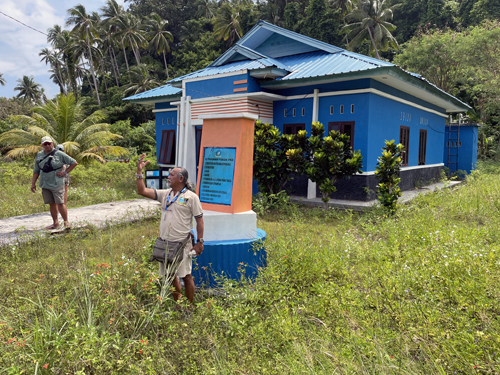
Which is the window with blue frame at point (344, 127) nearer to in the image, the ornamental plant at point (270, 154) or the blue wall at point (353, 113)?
the blue wall at point (353, 113)

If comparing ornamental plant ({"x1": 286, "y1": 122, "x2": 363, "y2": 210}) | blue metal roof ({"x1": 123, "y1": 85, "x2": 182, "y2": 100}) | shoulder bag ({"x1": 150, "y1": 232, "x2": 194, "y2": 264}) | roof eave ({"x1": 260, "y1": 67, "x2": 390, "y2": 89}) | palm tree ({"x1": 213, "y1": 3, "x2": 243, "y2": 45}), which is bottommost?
shoulder bag ({"x1": 150, "y1": 232, "x2": 194, "y2": 264})

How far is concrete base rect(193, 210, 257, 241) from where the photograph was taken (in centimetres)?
457

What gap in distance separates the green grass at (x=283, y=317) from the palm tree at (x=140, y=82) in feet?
110

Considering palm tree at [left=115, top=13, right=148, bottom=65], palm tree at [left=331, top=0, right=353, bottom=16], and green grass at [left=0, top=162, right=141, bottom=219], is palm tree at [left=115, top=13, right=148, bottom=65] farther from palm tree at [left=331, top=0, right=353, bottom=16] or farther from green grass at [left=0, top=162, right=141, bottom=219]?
green grass at [left=0, top=162, right=141, bottom=219]

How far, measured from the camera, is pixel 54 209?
6.86 metres

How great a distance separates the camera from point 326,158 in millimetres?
8547

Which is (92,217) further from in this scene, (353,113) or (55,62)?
(55,62)

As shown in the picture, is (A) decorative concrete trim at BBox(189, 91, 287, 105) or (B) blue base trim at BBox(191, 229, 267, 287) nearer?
(B) blue base trim at BBox(191, 229, 267, 287)

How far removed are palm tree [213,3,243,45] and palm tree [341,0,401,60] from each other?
1199cm

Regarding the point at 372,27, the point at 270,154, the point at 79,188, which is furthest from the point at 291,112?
the point at 372,27

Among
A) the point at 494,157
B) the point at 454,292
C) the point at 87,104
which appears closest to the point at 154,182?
the point at 454,292

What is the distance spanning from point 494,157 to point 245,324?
25817 millimetres

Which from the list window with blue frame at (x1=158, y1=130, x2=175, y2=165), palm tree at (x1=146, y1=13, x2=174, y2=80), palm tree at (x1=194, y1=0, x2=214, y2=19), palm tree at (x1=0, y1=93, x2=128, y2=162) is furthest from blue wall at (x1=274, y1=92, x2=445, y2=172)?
palm tree at (x1=194, y1=0, x2=214, y2=19)

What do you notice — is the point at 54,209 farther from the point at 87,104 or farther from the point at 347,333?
the point at 87,104
